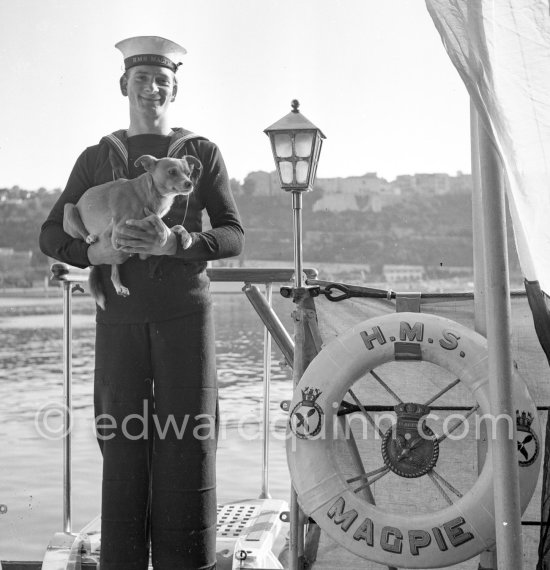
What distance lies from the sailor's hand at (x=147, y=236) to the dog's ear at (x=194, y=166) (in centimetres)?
14

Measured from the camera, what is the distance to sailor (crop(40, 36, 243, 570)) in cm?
188

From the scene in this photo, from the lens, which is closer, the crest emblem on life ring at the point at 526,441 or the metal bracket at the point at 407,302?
the crest emblem on life ring at the point at 526,441

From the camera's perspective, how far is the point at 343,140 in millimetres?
25531

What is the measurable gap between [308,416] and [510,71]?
0.97 meters

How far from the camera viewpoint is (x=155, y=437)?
1.91 m

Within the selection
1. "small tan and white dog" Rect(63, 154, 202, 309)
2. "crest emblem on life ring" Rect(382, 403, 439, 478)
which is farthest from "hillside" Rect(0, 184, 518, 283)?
"small tan and white dog" Rect(63, 154, 202, 309)

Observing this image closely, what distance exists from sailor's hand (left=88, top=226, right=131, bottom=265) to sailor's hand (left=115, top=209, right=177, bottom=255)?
3 cm

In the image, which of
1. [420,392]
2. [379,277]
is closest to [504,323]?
[420,392]

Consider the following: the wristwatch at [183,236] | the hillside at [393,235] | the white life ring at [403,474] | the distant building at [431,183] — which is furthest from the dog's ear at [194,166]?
the distant building at [431,183]

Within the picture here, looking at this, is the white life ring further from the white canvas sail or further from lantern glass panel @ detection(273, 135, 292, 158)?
lantern glass panel @ detection(273, 135, 292, 158)

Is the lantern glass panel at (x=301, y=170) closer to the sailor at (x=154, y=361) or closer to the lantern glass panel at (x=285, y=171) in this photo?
the lantern glass panel at (x=285, y=171)

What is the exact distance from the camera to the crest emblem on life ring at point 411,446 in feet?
6.64

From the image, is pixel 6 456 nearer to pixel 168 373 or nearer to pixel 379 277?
pixel 168 373

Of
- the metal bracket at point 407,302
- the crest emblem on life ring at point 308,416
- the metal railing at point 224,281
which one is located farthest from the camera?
the metal railing at point 224,281
